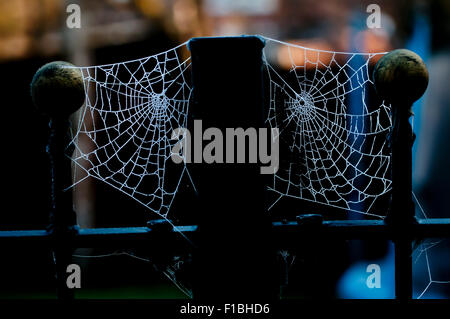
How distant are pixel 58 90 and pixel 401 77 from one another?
39.1 inches

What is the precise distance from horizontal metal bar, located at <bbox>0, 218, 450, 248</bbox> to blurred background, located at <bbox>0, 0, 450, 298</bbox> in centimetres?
278

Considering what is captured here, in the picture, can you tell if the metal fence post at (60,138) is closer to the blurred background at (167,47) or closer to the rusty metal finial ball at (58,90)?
the rusty metal finial ball at (58,90)

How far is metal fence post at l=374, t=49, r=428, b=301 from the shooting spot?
1281mm

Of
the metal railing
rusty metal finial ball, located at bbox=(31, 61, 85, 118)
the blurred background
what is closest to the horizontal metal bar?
the metal railing

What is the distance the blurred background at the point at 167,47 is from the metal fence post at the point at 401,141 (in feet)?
8.71

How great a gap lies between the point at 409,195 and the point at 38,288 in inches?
162

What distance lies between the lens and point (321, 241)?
1.32 m

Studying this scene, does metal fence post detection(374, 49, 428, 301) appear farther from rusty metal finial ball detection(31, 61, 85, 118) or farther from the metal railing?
rusty metal finial ball detection(31, 61, 85, 118)

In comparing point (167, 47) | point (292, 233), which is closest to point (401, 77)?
point (292, 233)

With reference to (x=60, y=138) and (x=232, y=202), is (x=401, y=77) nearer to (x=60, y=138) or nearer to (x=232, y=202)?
(x=232, y=202)

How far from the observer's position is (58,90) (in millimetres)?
1296

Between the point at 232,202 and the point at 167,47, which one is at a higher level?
the point at 167,47

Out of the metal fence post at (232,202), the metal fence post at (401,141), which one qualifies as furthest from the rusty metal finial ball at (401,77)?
the metal fence post at (232,202)
